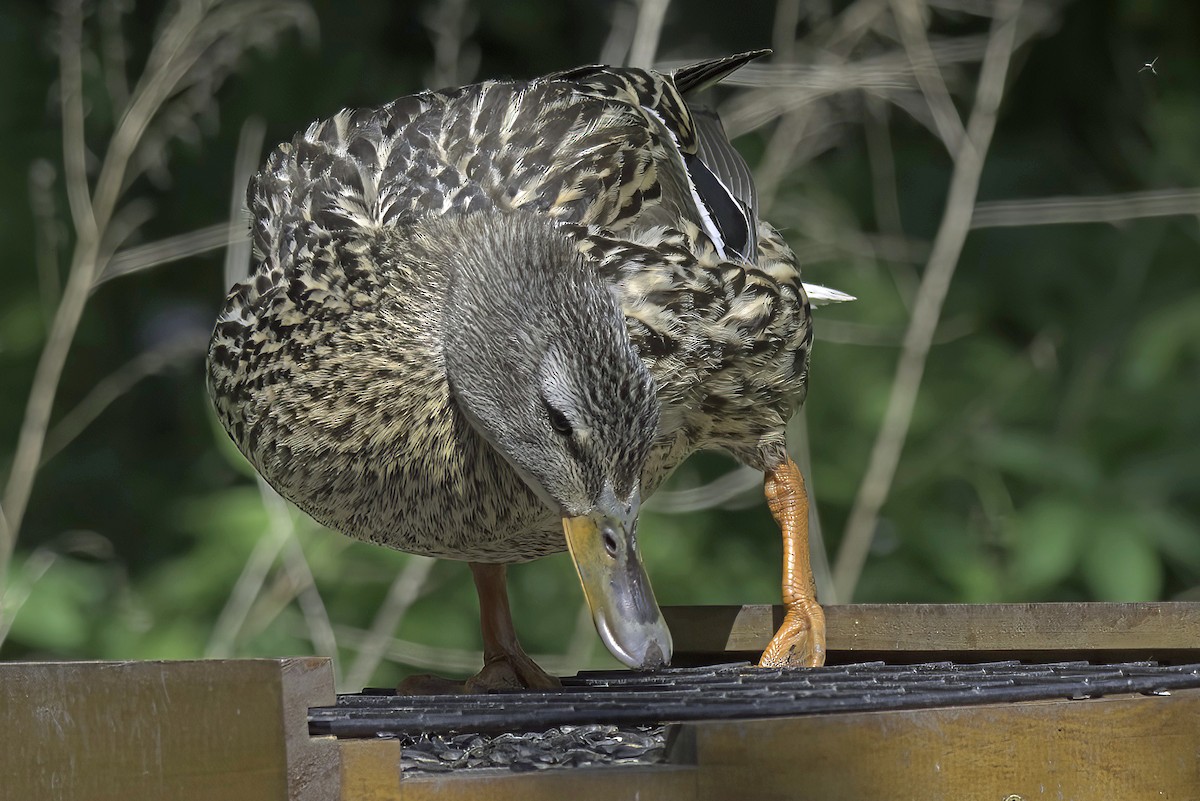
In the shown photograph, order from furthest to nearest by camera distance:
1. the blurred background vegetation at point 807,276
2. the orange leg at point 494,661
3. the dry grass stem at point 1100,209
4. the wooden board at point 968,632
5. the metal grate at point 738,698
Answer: the dry grass stem at point 1100,209
the blurred background vegetation at point 807,276
the orange leg at point 494,661
the wooden board at point 968,632
the metal grate at point 738,698

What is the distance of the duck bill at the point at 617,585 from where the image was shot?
7.50ft

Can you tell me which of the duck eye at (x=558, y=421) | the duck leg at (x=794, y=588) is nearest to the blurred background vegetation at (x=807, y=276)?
the duck leg at (x=794, y=588)

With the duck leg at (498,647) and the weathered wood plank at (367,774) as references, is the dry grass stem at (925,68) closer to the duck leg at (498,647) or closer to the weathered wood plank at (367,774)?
the duck leg at (498,647)

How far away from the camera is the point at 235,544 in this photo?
413 cm

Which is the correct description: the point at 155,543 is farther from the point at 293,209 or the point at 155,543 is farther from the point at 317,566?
the point at 293,209

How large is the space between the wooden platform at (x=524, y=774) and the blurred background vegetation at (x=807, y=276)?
2327 mm

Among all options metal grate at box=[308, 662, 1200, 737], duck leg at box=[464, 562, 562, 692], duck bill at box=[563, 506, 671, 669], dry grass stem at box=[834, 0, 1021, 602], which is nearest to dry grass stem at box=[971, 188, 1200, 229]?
dry grass stem at box=[834, 0, 1021, 602]

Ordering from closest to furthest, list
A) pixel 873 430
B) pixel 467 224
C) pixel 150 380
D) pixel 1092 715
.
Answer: pixel 1092 715 → pixel 467 224 → pixel 873 430 → pixel 150 380

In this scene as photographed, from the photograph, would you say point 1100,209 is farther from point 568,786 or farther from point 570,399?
point 568,786

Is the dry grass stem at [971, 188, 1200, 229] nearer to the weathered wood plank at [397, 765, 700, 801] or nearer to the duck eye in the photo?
the duck eye

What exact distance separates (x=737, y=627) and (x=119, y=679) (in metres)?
1.81

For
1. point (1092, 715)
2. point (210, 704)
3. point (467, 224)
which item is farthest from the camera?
point (467, 224)

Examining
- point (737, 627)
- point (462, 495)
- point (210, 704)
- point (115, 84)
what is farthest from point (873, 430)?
point (210, 704)

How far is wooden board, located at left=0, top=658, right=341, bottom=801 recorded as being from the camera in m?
1.53
